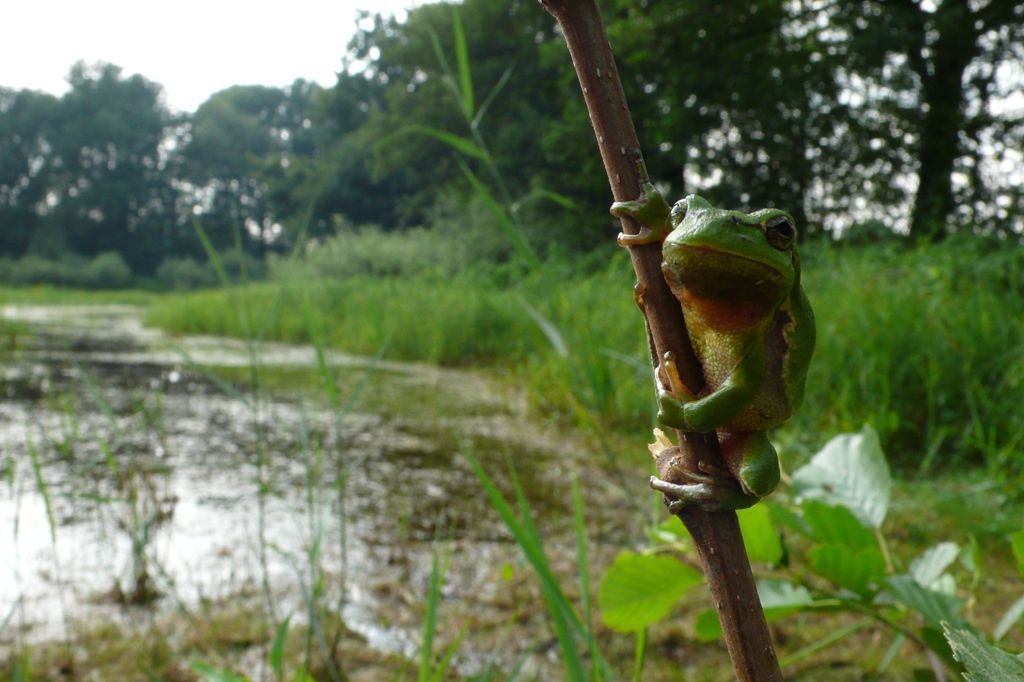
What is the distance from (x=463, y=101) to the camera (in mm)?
890

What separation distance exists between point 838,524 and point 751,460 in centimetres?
52

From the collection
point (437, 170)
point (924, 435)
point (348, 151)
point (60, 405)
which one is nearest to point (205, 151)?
point (348, 151)

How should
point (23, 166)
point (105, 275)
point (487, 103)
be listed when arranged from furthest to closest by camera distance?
1. point (23, 166)
2. point (105, 275)
3. point (487, 103)

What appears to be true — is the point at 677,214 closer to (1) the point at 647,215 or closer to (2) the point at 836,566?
(1) the point at 647,215

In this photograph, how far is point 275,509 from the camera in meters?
2.13

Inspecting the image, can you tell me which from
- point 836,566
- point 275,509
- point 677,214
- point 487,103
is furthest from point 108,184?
point 677,214

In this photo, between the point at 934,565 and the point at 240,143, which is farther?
the point at 240,143

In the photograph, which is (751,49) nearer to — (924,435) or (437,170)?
(924,435)

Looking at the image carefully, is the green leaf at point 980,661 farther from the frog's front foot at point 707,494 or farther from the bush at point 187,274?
the bush at point 187,274

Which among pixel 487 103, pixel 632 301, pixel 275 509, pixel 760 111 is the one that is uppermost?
pixel 760 111

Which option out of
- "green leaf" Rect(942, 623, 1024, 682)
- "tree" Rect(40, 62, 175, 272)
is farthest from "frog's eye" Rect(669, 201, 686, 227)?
"tree" Rect(40, 62, 175, 272)

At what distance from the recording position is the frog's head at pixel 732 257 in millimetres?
220

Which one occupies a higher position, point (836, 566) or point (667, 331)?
point (667, 331)

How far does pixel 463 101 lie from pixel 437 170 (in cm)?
1632
